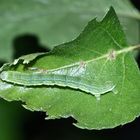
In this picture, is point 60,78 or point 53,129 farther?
point 53,129

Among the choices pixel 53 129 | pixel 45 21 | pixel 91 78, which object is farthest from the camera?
pixel 53 129

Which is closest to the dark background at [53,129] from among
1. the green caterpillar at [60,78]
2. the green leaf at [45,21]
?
the green leaf at [45,21]

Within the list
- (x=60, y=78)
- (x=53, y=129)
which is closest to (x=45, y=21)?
(x=53, y=129)

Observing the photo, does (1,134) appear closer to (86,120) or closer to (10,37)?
(10,37)

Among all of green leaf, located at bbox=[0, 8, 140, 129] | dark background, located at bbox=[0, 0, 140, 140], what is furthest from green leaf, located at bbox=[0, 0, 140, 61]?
green leaf, located at bbox=[0, 8, 140, 129]

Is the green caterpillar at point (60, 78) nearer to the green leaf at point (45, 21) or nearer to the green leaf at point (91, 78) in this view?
the green leaf at point (91, 78)

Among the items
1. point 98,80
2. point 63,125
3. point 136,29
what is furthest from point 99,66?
point 63,125

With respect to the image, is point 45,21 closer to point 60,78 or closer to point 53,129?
point 53,129
